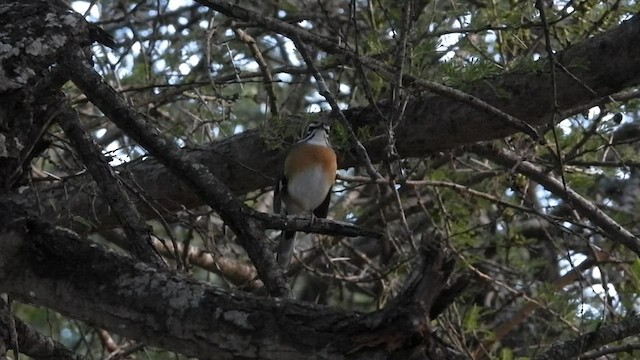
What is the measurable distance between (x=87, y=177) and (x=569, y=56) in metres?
1.83

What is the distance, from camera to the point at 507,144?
445 cm

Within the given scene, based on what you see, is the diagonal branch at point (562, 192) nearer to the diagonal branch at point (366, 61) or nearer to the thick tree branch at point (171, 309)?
the diagonal branch at point (366, 61)

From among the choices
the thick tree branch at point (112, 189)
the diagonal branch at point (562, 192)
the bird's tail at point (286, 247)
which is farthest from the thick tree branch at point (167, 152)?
the bird's tail at point (286, 247)

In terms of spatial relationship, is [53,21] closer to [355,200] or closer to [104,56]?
[104,56]

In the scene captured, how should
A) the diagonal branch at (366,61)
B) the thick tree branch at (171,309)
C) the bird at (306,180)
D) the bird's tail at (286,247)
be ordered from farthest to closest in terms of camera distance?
the bird's tail at (286,247) < the bird at (306,180) < the diagonal branch at (366,61) < the thick tree branch at (171,309)

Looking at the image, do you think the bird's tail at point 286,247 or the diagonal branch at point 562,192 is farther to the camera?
the bird's tail at point 286,247

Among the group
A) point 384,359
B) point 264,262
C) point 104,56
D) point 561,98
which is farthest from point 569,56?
point 104,56

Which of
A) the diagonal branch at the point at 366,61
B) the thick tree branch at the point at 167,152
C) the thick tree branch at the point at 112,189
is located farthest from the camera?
the diagonal branch at the point at 366,61

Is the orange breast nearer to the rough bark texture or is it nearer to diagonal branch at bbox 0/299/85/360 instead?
the rough bark texture

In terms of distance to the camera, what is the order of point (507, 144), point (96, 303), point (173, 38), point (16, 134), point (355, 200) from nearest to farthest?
point (96, 303)
point (16, 134)
point (507, 144)
point (173, 38)
point (355, 200)

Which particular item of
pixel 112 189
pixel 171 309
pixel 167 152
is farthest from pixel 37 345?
pixel 171 309

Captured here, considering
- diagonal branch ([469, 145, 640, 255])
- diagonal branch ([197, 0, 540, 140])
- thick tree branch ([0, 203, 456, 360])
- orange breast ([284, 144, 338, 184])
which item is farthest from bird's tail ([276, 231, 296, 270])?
thick tree branch ([0, 203, 456, 360])

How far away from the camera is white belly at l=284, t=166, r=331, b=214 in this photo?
515cm

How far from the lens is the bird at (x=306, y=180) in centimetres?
486
